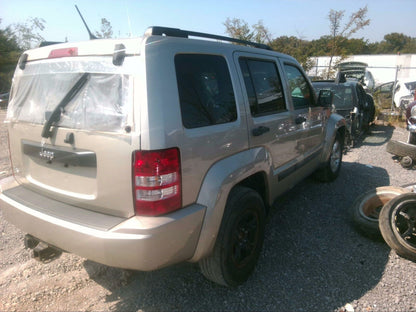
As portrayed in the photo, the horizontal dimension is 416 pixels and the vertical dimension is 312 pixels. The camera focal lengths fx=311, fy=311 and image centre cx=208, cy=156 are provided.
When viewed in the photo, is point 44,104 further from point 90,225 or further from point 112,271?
point 112,271

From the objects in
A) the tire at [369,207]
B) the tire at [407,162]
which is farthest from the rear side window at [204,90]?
the tire at [407,162]

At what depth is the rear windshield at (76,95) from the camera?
6.48 ft

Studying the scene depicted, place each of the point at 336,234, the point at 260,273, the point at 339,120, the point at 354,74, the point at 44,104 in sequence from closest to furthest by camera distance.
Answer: the point at 44,104 → the point at 260,273 → the point at 336,234 → the point at 339,120 → the point at 354,74

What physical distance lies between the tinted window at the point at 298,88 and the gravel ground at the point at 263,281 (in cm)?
154

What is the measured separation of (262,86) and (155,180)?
1.65m

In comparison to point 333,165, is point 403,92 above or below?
above

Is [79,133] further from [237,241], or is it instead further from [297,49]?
[297,49]

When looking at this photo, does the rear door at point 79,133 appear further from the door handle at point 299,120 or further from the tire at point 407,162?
the tire at point 407,162

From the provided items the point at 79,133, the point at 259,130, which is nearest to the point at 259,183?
the point at 259,130

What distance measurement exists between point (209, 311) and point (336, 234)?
1.91 meters

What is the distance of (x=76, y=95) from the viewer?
7.09 feet

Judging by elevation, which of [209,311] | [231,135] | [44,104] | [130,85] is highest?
[130,85]

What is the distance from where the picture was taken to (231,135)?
2.45m

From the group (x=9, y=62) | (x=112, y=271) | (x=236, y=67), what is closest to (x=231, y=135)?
(x=236, y=67)
